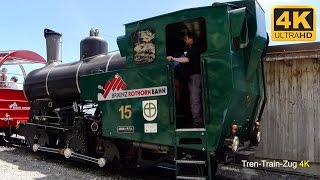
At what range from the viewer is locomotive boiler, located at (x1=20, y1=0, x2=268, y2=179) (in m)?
6.13

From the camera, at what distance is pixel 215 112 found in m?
6.14

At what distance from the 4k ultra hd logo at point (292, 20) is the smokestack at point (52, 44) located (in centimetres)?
594

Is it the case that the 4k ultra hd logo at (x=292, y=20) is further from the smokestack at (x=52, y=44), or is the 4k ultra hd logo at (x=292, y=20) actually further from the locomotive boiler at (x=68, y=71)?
the smokestack at (x=52, y=44)

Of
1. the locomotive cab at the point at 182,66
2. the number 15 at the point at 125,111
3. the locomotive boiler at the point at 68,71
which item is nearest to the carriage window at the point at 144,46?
the locomotive cab at the point at 182,66

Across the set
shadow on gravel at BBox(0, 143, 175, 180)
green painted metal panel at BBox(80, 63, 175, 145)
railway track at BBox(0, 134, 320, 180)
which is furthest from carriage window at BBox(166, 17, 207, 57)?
shadow on gravel at BBox(0, 143, 175, 180)

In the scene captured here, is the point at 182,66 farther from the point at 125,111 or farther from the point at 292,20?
the point at 292,20

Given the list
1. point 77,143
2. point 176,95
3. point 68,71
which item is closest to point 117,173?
point 77,143

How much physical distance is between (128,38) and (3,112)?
6004 mm

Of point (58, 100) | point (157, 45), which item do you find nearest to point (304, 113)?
point (157, 45)

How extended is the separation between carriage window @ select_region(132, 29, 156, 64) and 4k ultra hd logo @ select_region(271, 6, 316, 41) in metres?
3.79

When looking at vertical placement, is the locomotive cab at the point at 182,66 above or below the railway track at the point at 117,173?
above

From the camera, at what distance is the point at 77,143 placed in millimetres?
8508

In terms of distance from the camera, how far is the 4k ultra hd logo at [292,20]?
30.3 feet

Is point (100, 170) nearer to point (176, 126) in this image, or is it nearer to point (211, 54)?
point (176, 126)
